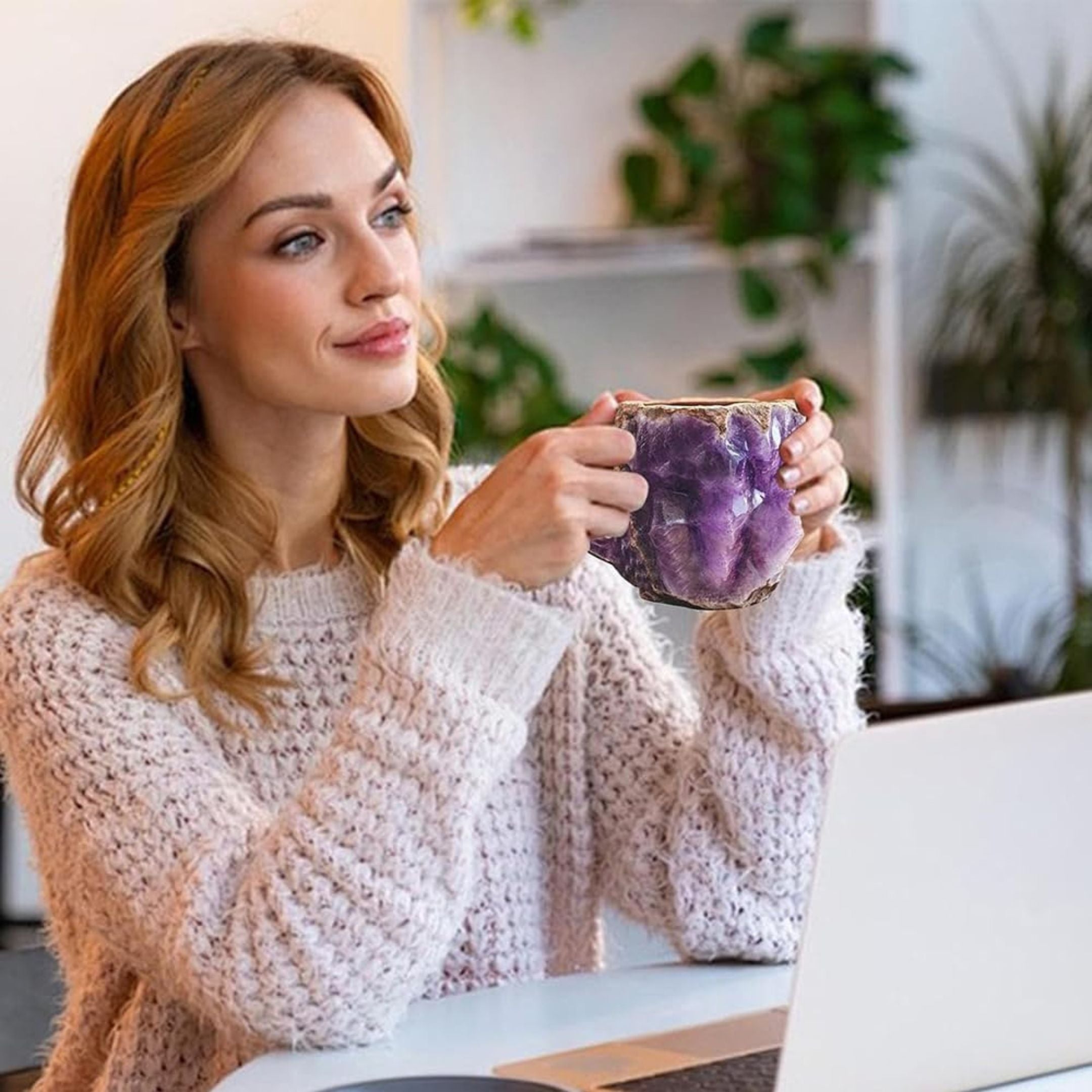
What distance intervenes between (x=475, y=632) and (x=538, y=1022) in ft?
0.86

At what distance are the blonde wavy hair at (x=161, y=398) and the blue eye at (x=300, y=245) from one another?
0.07m

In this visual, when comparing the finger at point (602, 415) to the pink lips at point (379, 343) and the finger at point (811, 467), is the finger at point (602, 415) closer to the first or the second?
the finger at point (811, 467)

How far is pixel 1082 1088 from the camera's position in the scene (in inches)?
50.1

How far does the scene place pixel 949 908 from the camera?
45.7 inches

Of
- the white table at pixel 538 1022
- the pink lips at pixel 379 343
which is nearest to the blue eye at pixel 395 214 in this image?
the pink lips at pixel 379 343

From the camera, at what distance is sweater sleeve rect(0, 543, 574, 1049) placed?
1.47m

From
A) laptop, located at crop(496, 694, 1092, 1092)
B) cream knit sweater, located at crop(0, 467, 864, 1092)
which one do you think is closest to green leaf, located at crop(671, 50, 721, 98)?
cream knit sweater, located at crop(0, 467, 864, 1092)

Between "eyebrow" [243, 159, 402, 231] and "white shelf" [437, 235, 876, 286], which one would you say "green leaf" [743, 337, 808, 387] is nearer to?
"white shelf" [437, 235, 876, 286]

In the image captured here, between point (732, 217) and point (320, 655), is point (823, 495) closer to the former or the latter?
point (320, 655)

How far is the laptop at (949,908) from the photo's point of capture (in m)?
1.12

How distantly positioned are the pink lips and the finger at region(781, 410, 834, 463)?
1.09ft

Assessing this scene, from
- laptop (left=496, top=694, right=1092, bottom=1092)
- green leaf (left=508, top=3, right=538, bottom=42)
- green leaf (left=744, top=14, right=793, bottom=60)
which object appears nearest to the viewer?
laptop (left=496, top=694, right=1092, bottom=1092)

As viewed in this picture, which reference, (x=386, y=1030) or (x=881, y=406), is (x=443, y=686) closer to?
(x=386, y=1030)

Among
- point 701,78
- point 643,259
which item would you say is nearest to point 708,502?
point 643,259
